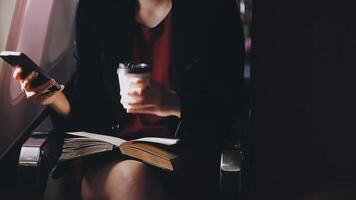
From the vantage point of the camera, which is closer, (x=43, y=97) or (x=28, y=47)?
(x=43, y=97)

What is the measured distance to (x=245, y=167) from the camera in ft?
3.51

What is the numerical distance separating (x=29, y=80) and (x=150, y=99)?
23 cm

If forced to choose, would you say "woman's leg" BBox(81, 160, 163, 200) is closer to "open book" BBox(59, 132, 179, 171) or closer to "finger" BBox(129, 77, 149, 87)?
"open book" BBox(59, 132, 179, 171)

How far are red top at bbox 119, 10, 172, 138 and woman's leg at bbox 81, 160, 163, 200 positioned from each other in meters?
0.16

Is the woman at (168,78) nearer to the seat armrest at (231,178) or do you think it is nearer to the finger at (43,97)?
the finger at (43,97)

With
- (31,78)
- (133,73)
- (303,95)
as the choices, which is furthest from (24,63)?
(303,95)

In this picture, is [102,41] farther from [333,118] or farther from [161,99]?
[333,118]

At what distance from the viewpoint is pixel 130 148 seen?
3.51 ft

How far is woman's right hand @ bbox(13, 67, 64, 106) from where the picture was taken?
1064mm

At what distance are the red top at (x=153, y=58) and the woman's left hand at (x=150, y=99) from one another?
0.18ft

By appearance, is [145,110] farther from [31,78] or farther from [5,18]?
[5,18]

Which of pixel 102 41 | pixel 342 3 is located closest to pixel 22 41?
pixel 102 41

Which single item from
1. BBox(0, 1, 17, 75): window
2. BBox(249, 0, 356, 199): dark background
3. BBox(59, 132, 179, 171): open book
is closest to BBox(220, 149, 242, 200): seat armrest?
BBox(59, 132, 179, 171): open book

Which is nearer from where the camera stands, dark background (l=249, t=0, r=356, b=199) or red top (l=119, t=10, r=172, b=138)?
red top (l=119, t=10, r=172, b=138)
